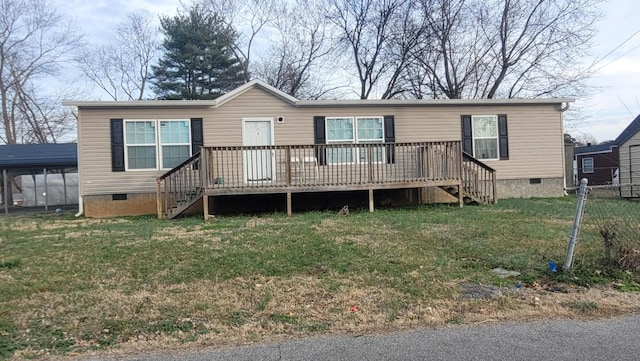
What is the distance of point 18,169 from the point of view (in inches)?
745

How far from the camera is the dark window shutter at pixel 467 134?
539 inches

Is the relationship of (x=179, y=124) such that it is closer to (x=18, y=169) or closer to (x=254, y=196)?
(x=254, y=196)

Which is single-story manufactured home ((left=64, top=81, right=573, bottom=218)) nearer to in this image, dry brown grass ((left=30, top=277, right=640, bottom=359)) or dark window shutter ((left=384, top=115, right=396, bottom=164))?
dark window shutter ((left=384, top=115, right=396, bottom=164))

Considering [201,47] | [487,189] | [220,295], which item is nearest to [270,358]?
[220,295]

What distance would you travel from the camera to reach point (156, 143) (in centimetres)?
1234

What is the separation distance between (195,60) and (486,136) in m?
19.6

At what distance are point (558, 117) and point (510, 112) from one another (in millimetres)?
1777

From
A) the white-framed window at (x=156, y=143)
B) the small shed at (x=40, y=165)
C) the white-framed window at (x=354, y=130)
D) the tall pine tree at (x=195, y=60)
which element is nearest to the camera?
the white-framed window at (x=156, y=143)

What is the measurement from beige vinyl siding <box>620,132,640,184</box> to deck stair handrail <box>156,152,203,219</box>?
14657 mm

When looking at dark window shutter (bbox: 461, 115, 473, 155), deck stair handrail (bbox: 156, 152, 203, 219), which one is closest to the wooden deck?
deck stair handrail (bbox: 156, 152, 203, 219)

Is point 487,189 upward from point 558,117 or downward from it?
downward

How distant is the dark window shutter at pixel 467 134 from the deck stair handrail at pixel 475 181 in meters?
0.96

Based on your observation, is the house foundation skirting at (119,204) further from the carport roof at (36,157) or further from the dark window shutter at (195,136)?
the carport roof at (36,157)

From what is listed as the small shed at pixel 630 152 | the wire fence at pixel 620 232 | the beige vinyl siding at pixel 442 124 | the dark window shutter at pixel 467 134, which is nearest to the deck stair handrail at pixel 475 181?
the dark window shutter at pixel 467 134
